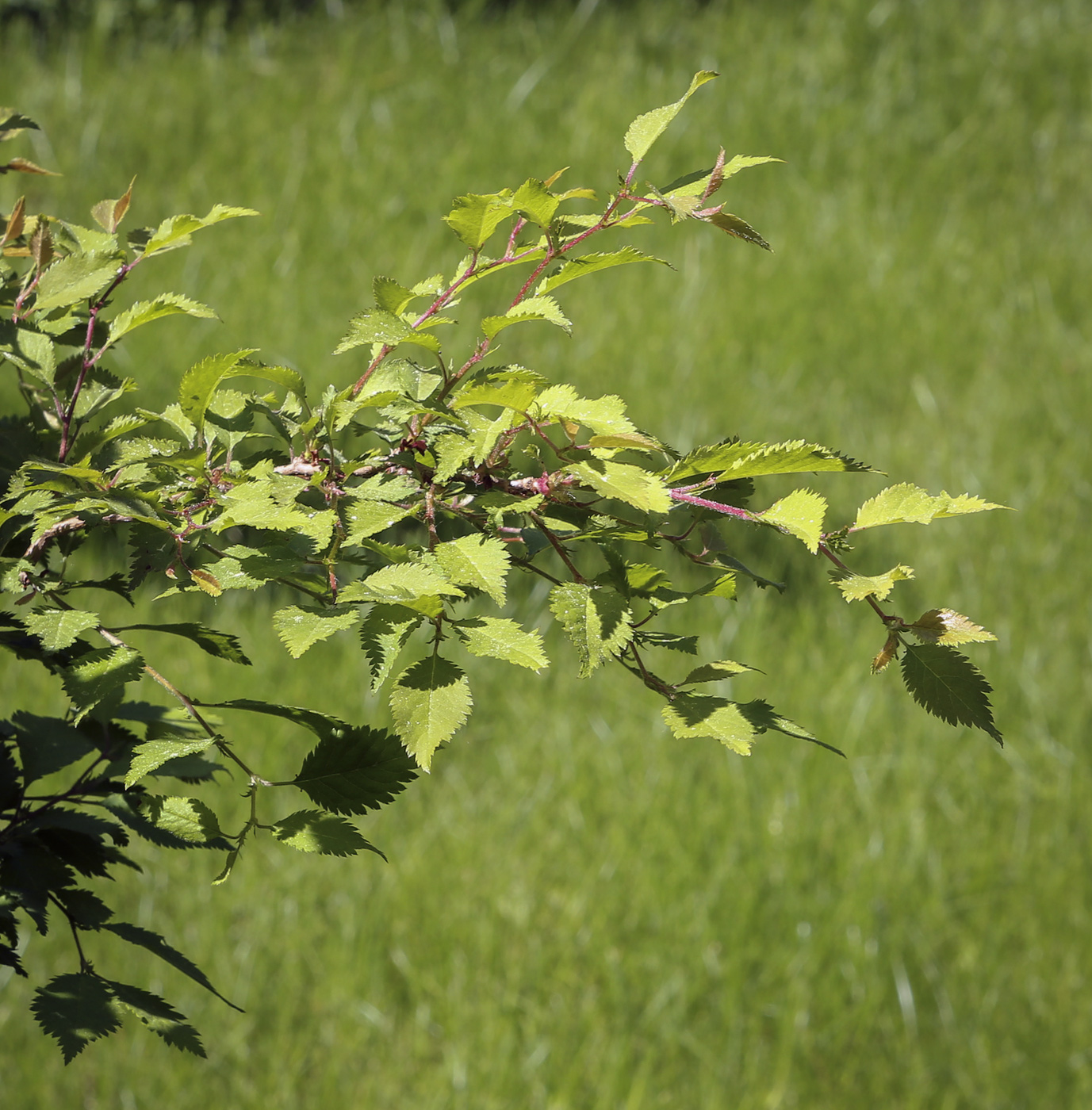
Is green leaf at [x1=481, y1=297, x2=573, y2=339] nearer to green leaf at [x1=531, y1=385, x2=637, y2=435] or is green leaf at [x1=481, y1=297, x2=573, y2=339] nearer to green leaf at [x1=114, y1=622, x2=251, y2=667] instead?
green leaf at [x1=531, y1=385, x2=637, y2=435]

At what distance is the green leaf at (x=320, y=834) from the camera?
0.81m

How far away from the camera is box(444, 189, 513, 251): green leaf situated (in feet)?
2.61

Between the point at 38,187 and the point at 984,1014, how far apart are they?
12.7ft

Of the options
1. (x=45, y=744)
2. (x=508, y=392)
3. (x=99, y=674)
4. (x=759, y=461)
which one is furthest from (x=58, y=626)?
(x=759, y=461)

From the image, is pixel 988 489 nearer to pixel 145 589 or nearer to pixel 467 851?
pixel 467 851

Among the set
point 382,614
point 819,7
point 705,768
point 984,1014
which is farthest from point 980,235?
point 382,614

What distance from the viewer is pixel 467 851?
269 cm

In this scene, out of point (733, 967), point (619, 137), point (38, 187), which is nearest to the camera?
point (733, 967)

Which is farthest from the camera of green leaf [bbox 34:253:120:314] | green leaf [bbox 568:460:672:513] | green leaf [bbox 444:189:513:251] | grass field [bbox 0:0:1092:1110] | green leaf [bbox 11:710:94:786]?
grass field [bbox 0:0:1092:1110]

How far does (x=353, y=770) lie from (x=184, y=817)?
0.41 ft

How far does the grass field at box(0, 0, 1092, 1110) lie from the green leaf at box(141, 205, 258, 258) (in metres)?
1.87

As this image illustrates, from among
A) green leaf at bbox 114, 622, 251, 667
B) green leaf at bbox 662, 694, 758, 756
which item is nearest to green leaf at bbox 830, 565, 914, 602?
green leaf at bbox 662, 694, 758, 756

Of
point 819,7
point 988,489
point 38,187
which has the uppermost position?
point 819,7

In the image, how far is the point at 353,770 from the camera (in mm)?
868
